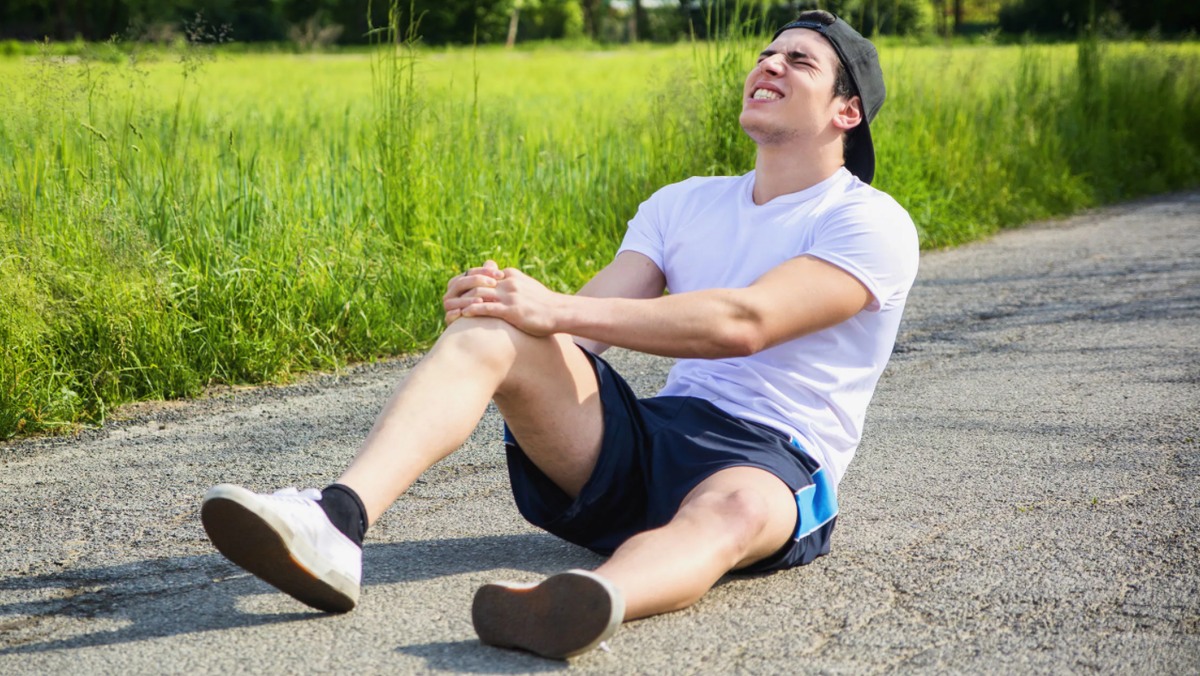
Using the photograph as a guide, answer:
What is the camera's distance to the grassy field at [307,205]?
4.13 m

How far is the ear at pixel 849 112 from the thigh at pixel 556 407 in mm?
878

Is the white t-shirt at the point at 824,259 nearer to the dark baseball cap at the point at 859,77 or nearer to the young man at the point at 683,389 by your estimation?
the young man at the point at 683,389

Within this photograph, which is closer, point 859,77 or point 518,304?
point 518,304

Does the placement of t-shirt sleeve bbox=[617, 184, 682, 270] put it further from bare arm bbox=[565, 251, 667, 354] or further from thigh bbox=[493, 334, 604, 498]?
thigh bbox=[493, 334, 604, 498]

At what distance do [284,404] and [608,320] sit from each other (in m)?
2.21

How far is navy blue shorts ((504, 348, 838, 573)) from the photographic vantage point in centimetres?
245

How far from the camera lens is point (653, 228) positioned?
9.47ft

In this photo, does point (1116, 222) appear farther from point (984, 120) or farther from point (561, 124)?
point (561, 124)

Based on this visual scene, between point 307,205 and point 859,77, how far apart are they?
10.6 feet

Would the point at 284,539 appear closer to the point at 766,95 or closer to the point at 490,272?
the point at 490,272

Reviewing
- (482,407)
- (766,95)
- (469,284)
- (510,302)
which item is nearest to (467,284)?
(469,284)

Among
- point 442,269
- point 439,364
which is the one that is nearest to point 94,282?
point 442,269

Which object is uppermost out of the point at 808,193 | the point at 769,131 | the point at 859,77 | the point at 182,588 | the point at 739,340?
the point at 859,77

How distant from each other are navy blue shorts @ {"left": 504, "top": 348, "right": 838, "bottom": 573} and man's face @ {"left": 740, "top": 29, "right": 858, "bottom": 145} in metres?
0.68
